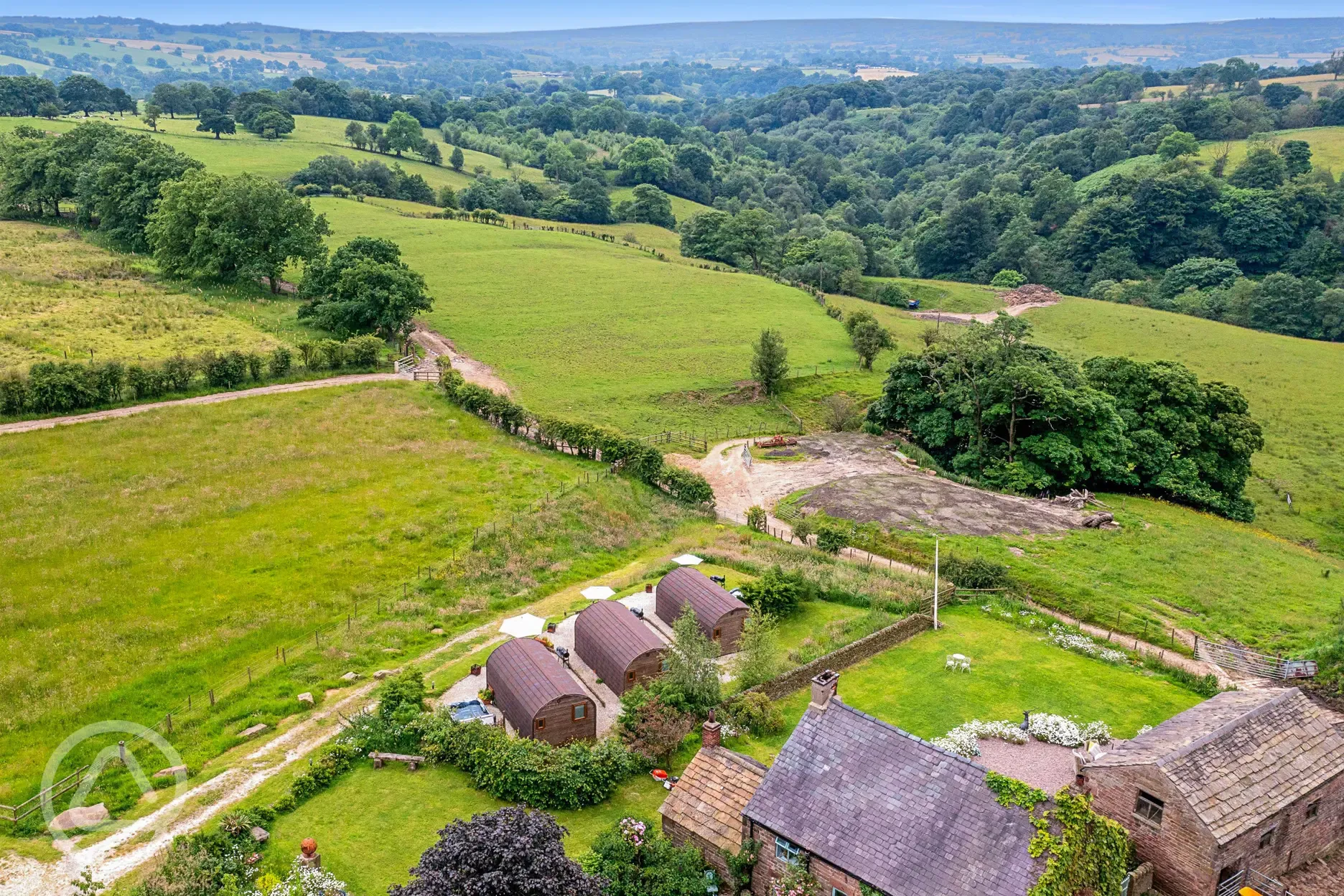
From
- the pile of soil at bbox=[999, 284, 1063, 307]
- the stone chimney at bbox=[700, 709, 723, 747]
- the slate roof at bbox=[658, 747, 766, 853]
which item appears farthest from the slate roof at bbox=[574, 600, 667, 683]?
the pile of soil at bbox=[999, 284, 1063, 307]

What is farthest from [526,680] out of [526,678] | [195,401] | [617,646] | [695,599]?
[195,401]

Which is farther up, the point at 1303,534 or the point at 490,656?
the point at 490,656

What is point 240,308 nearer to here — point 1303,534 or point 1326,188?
point 1303,534

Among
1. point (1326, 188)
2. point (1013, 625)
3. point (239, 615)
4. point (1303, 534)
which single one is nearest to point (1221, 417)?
point (1303, 534)

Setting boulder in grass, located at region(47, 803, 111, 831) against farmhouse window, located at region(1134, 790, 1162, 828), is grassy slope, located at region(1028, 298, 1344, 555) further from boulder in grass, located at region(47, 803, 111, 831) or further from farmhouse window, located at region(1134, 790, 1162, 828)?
boulder in grass, located at region(47, 803, 111, 831)

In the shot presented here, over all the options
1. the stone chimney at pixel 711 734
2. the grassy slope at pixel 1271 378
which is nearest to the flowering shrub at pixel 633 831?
the stone chimney at pixel 711 734

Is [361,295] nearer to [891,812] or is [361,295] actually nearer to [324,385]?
[324,385]
